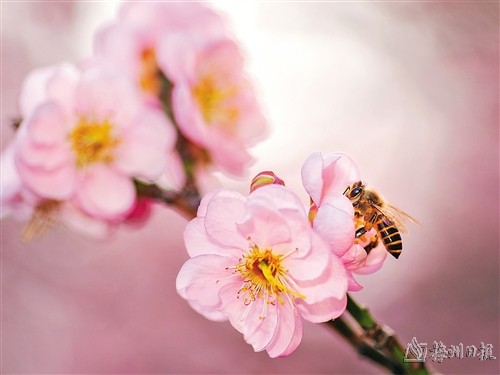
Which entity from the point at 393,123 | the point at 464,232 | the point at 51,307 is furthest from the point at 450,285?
the point at 51,307

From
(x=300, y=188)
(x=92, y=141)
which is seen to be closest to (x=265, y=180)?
(x=92, y=141)

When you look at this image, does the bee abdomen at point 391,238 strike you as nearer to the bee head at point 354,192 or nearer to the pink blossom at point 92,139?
the bee head at point 354,192

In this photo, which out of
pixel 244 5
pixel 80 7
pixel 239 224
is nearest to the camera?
pixel 239 224

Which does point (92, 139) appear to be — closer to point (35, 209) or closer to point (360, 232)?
point (35, 209)

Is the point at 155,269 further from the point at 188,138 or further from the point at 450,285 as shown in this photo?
the point at 188,138

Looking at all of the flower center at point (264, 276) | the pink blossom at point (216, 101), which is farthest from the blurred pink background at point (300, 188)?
the flower center at point (264, 276)

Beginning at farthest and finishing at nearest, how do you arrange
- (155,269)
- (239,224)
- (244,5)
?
(155,269)
(244,5)
(239,224)

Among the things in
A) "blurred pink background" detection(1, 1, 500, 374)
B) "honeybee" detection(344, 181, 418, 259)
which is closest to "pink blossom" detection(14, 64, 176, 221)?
"honeybee" detection(344, 181, 418, 259)
